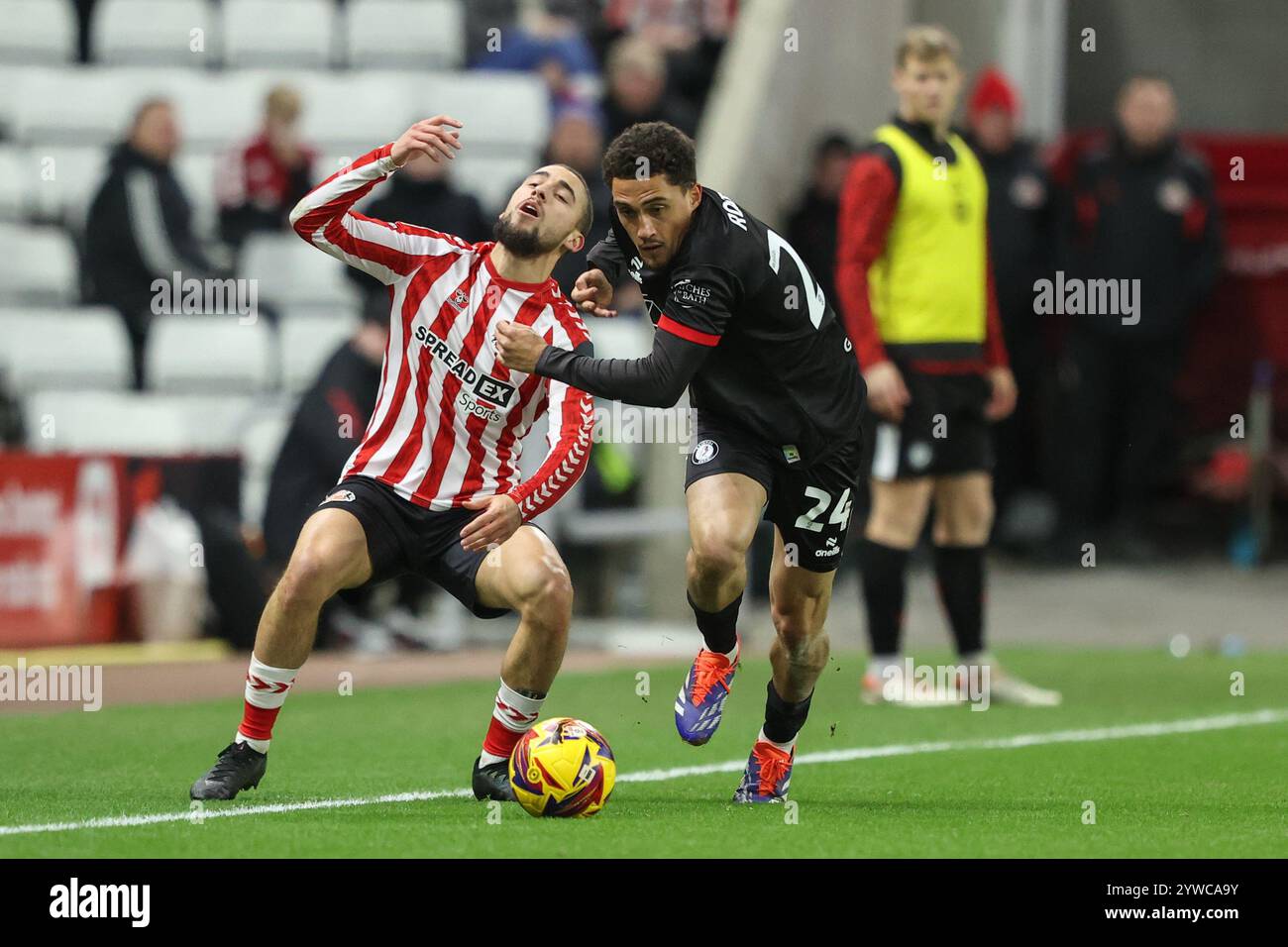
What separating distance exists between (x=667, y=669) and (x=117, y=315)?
497 cm

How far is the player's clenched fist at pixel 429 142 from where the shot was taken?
246 inches

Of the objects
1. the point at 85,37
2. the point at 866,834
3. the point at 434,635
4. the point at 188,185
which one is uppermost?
the point at 85,37

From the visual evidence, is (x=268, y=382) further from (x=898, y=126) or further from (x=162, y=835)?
(x=162, y=835)

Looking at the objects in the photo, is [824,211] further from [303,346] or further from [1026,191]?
[303,346]

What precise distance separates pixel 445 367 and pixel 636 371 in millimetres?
858

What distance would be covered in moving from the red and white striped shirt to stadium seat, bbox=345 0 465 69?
10073 millimetres

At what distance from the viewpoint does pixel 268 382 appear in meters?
14.0

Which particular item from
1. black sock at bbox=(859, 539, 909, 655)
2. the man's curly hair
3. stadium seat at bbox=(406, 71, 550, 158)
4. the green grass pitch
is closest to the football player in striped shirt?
the green grass pitch

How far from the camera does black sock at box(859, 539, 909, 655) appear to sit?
928cm

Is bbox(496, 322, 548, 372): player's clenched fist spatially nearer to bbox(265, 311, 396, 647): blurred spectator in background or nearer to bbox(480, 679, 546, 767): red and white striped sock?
bbox(480, 679, 546, 767): red and white striped sock

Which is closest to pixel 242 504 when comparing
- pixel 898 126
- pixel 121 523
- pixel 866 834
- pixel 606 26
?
pixel 121 523

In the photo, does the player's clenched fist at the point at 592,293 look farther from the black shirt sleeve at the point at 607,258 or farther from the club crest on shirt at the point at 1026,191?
the club crest on shirt at the point at 1026,191

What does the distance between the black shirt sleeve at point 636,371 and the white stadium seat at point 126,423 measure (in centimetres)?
737

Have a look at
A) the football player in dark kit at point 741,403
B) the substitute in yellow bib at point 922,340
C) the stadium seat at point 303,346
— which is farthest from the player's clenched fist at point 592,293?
the stadium seat at point 303,346
